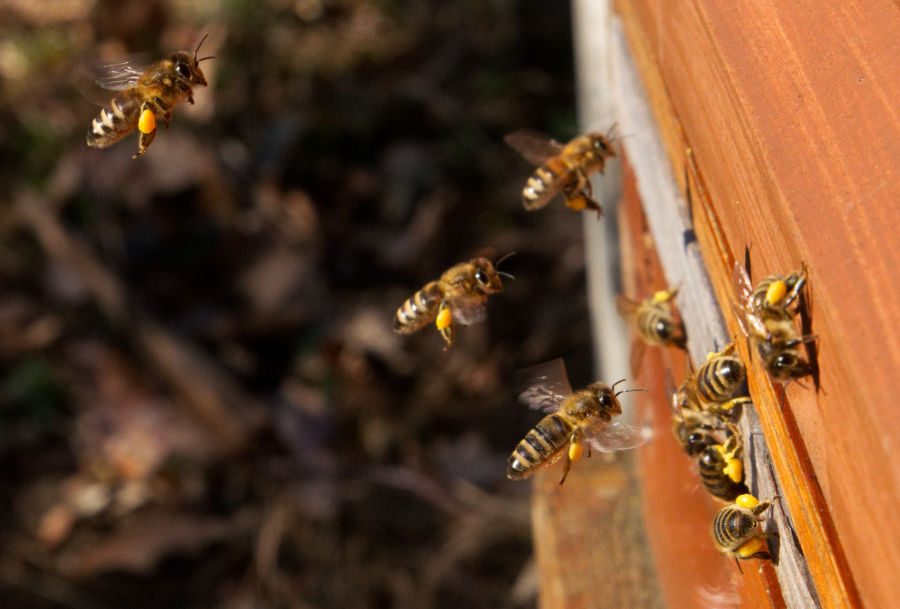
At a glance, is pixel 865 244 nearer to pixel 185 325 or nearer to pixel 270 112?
pixel 185 325

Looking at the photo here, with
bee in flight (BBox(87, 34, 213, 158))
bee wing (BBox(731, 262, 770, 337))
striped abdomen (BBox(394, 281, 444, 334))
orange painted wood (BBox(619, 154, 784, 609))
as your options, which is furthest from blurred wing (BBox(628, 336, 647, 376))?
bee in flight (BBox(87, 34, 213, 158))

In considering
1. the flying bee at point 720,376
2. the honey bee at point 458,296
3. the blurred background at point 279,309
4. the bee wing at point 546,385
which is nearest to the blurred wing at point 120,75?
the honey bee at point 458,296

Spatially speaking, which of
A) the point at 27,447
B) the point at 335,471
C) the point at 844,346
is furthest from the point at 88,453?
the point at 844,346

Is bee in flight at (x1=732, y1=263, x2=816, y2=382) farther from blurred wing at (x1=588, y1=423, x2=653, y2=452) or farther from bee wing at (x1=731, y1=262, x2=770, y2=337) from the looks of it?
blurred wing at (x1=588, y1=423, x2=653, y2=452)

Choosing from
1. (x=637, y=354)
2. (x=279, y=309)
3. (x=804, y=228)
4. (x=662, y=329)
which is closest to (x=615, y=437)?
(x=662, y=329)

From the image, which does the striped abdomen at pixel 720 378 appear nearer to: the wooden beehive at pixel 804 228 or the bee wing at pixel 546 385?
the wooden beehive at pixel 804 228

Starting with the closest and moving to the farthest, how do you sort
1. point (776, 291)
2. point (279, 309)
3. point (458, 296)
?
point (776, 291)
point (458, 296)
point (279, 309)

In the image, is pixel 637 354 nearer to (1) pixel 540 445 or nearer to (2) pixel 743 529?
(1) pixel 540 445
